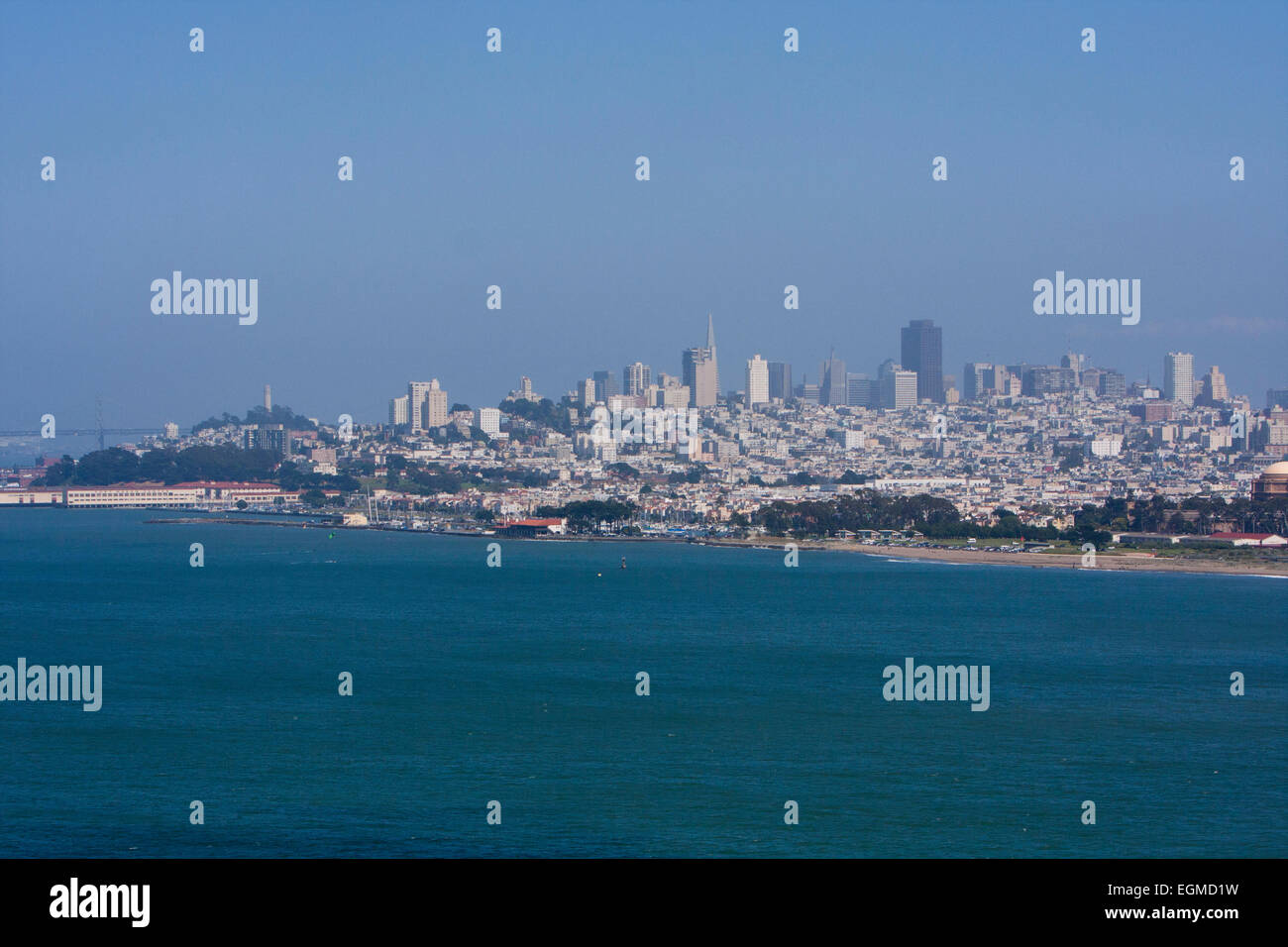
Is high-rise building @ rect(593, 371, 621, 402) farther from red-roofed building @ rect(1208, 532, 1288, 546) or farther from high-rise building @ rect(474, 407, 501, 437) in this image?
red-roofed building @ rect(1208, 532, 1288, 546)

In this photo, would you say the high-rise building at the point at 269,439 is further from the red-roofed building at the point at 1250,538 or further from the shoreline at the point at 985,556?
the red-roofed building at the point at 1250,538

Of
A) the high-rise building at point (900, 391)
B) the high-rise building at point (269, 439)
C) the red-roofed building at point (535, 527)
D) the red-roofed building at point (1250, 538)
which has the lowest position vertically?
the red-roofed building at point (1250, 538)

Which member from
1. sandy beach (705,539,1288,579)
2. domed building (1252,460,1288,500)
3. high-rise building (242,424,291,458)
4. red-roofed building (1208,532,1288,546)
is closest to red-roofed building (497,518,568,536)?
sandy beach (705,539,1288,579)

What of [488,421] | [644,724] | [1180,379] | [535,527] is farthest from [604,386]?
[644,724]

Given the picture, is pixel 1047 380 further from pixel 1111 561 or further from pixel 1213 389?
pixel 1111 561

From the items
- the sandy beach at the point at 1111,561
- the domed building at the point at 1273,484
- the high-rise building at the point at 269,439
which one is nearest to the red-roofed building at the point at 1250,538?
the sandy beach at the point at 1111,561
